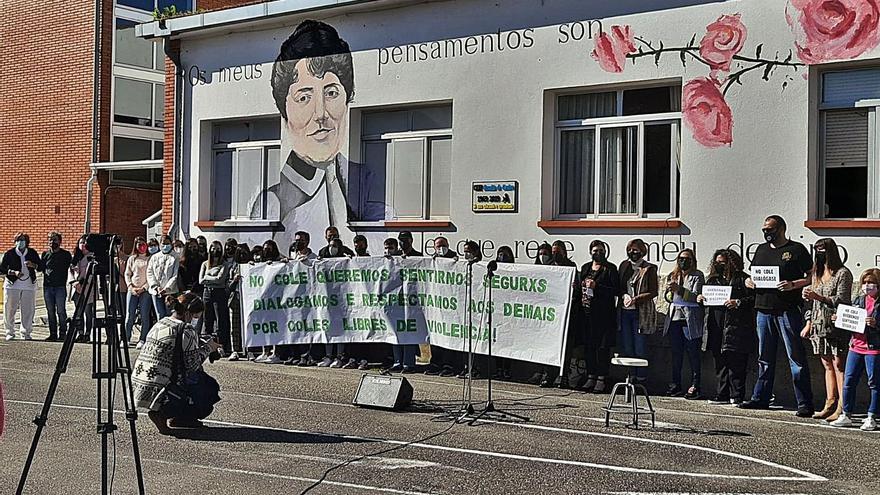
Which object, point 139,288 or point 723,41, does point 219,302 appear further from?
point 723,41

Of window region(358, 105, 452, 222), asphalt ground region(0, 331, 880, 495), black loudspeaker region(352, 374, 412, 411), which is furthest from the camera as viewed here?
window region(358, 105, 452, 222)

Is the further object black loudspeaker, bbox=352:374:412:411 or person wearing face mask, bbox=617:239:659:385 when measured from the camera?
person wearing face mask, bbox=617:239:659:385

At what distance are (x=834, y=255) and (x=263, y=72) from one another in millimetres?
10813

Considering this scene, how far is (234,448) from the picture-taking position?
31.2ft

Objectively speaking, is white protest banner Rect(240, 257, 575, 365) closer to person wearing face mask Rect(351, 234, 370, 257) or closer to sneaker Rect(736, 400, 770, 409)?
person wearing face mask Rect(351, 234, 370, 257)

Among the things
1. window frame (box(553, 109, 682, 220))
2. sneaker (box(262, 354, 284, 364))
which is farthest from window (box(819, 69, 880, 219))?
sneaker (box(262, 354, 284, 364))

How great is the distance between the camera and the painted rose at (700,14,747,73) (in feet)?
44.7

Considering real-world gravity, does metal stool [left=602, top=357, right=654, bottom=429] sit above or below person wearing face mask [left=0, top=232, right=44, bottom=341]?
below

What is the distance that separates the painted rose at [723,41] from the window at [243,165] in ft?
26.5

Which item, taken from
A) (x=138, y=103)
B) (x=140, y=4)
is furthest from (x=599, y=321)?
(x=140, y=4)

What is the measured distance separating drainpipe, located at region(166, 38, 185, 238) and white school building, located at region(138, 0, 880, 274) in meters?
0.06

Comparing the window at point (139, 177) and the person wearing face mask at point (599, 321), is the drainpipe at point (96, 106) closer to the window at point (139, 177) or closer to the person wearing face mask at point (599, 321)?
the window at point (139, 177)

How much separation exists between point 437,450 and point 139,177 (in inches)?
742

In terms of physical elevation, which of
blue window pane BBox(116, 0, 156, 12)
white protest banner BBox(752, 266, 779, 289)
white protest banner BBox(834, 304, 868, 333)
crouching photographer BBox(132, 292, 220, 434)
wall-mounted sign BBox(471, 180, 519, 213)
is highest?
blue window pane BBox(116, 0, 156, 12)
